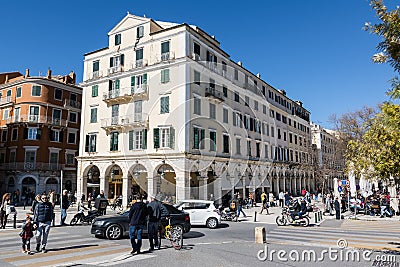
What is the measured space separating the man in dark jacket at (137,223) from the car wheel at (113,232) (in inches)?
118

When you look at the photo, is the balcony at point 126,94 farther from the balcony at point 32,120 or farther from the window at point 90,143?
the balcony at point 32,120

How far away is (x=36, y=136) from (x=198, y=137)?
21.6 meters

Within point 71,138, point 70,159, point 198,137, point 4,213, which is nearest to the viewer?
point 4,213

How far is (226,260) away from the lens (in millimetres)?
8844

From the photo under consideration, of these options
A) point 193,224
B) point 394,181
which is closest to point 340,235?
point 394,181

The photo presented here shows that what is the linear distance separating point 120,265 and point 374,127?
7.73 metres

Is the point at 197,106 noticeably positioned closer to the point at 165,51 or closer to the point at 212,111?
the point at 212,111

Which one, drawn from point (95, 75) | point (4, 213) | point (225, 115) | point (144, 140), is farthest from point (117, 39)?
point (4, 213)

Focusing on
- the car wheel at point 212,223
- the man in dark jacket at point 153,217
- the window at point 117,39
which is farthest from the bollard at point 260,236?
the window at point 117,39

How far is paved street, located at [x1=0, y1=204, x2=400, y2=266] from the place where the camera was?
8742mm

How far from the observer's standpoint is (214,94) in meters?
30.1

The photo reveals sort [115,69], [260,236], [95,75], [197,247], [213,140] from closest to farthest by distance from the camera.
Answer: [197,247] → [260,236] → [213,140] → [115,69] → [95,75]

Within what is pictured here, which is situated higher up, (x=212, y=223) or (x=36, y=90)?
(x=36, y=90)

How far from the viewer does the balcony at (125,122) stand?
29098 mm
